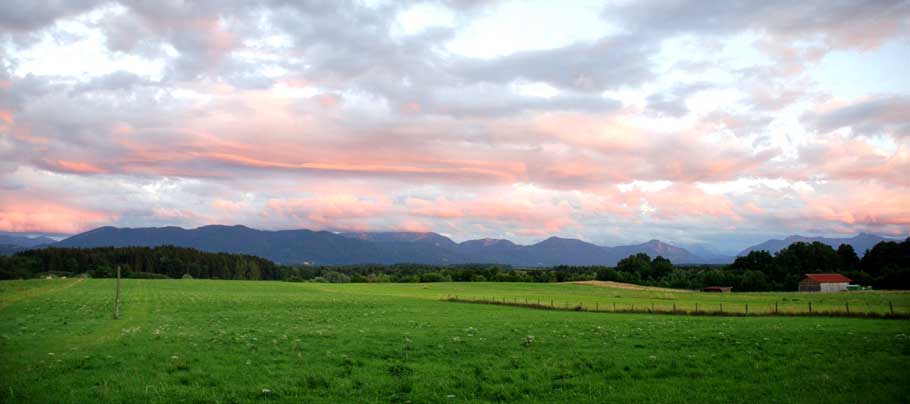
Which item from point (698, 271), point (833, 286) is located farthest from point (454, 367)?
point (698, 271)

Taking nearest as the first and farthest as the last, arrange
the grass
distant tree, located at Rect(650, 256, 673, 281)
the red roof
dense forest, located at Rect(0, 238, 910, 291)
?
the grass → the red roof → dense forest, located at Rect(0, 238, 910, 291) → distant tree, located at Rect(650, 256, 673, 281)

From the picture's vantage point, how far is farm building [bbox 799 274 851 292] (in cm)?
13650

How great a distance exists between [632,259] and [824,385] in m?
190

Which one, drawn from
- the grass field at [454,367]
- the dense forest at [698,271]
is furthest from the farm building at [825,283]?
the grass field at [454,367]

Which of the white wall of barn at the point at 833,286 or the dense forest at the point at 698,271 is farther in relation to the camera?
the dense forest at the point at 698,271

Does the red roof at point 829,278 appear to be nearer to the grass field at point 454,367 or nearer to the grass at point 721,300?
the grass at point 721,300

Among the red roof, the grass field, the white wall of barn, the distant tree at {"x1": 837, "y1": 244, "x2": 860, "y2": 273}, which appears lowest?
the white wall of barn

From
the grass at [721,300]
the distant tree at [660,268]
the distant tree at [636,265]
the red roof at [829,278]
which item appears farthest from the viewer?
the distant tree at [636,265]

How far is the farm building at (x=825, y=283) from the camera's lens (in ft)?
448

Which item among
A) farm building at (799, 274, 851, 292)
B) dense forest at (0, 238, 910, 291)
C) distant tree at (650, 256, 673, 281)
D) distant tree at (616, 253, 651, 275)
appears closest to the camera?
farm building at (799, 274, 851, 292)

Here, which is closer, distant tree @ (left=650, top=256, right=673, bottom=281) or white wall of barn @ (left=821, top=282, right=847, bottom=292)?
white wall of barn @ (left=821, top=282, right=847, bottom=292)

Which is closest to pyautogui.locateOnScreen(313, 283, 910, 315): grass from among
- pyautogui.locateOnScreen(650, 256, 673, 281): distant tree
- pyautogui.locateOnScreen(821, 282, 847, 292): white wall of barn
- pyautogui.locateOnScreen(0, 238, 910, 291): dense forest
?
pyautogui.locateOnScreen(821, 282, 847, 292): white wall of barn

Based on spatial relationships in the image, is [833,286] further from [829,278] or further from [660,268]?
[660,268]

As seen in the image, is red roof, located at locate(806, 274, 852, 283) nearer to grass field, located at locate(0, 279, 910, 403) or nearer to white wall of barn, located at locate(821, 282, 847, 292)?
white wall of barn, located at locate(821, 282, 847, 292)
